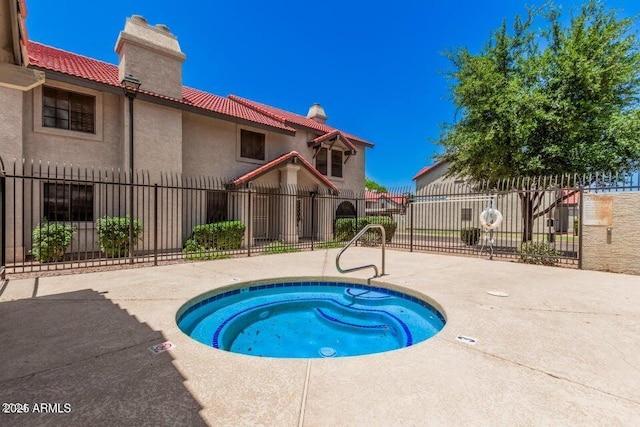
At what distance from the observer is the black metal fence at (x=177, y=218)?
7.93 m

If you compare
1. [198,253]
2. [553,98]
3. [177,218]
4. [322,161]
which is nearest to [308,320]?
[198,253]

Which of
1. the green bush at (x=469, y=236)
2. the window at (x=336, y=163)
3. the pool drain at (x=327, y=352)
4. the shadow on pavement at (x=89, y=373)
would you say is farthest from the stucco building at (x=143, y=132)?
the pool drain at (x=327, y=352)

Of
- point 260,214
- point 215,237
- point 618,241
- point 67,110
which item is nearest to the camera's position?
point 618,241

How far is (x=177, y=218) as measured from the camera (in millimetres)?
11016

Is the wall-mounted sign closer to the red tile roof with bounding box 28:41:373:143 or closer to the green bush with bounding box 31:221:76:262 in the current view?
the red tile roof with bounding box 28:41:373:143

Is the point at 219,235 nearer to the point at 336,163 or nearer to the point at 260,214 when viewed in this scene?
the point at 260,214

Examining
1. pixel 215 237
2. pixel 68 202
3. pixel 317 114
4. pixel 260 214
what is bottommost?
pixel 215 237

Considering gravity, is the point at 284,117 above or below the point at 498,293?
above

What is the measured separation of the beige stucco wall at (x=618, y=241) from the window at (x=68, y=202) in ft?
48.4

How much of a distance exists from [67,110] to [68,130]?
2.31 ft

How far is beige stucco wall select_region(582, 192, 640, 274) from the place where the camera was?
6910 mm

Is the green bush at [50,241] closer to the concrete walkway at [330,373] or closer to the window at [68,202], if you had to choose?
the window at [68,202]

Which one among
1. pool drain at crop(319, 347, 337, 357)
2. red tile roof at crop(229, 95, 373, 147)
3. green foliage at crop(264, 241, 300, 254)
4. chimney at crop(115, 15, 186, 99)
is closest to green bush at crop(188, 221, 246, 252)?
green foliage at crop(264, 241, 300, 254)

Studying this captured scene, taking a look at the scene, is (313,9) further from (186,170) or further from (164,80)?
(186,170)
